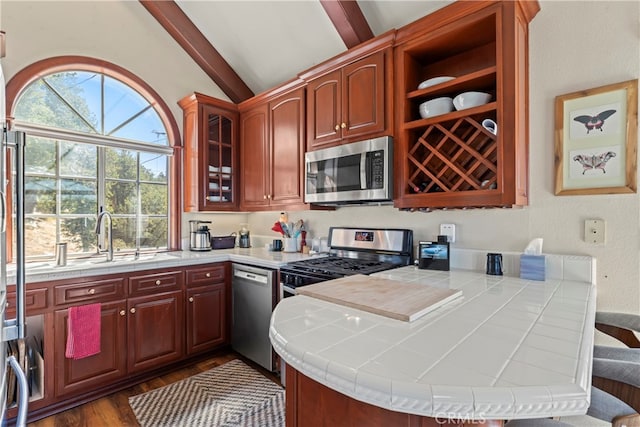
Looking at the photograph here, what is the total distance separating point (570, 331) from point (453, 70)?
64.1 inches

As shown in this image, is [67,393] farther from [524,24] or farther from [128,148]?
[524,24]

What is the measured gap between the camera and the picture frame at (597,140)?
4.62 feet

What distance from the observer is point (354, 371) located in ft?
2.16

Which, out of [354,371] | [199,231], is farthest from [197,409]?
[354,371]

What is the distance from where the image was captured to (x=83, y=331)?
1951mm

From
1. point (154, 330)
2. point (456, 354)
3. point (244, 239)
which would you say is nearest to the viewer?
point (456, 354)

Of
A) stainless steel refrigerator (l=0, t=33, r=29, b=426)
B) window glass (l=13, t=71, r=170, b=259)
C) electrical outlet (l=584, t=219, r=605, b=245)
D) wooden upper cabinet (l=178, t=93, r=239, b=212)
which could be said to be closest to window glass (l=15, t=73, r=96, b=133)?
window glass (l=13, t=71, r=170, b=259)

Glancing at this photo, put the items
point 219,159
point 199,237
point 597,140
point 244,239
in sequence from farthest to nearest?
point 244,239 → point 219,159 → point 199,237 → point 597,140

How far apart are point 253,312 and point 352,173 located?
133cm

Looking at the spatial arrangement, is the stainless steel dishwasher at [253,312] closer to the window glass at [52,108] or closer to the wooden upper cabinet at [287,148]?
the wooden upper cabinet at [287,148]

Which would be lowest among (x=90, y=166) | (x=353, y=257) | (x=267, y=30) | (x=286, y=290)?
(x=286, y=290)

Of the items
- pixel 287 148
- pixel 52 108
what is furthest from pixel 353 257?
pixel 52 108

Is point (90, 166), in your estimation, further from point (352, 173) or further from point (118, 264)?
point (352, 173)

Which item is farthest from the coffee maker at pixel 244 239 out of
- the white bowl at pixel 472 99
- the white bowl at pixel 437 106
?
the white bowl at pixel 472 99
